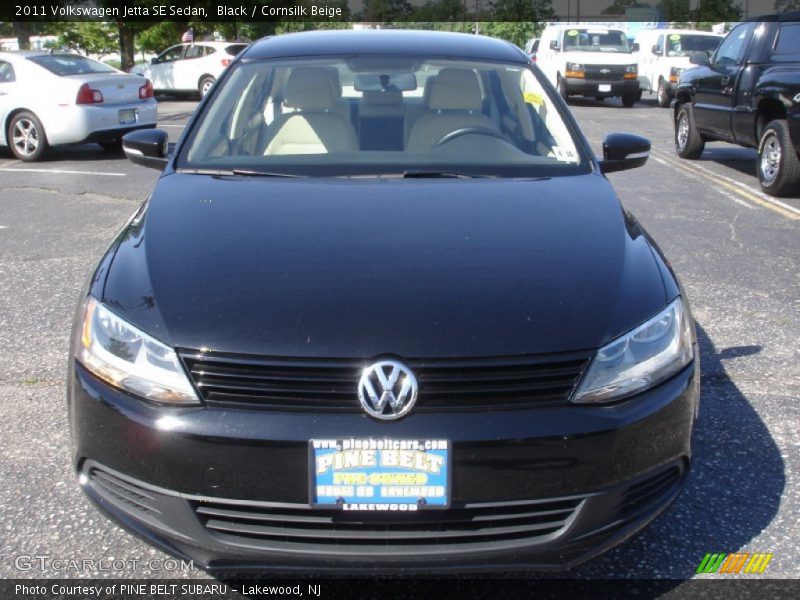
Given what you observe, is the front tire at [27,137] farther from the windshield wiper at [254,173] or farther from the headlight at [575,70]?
the headlight at [575,70]

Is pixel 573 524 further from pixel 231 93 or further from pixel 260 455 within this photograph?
pixel 231 93

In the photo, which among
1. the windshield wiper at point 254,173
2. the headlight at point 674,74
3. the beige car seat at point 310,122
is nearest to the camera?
the windshield wiper at point 254,173

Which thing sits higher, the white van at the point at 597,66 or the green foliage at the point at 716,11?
the green foliage at the point at 716,11

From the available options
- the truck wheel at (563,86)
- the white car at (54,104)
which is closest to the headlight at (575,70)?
the truck wheel at (563,86)

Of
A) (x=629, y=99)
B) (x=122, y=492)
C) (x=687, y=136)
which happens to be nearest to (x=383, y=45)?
(x=122, y=492)

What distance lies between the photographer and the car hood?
7.86 feet

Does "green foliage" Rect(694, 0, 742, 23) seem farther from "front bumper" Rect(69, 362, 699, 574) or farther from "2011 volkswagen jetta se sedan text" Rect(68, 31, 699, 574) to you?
"front bumper" Rect(69, 362, 699, 574)

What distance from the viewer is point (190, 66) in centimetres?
2186

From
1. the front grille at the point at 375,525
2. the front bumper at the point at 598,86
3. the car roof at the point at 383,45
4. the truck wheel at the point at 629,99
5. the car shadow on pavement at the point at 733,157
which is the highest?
the car roof at the point at 383,45

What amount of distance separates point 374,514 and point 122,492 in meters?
0.69

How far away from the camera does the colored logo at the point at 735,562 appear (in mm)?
2844

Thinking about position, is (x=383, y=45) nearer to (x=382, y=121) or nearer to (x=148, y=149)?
(x=382, y=121)

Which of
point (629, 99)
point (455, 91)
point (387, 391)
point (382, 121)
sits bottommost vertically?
point (629, 99)

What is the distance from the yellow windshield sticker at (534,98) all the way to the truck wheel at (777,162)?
18.3ft
